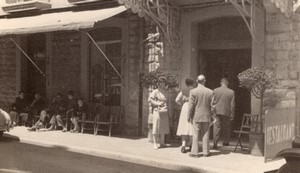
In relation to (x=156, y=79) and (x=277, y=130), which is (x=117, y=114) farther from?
(x=277, y=130)

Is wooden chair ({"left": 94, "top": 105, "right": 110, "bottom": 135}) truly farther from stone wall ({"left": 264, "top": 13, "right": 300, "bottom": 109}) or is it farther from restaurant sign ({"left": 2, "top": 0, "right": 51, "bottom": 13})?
stone wall ({"left": 264, "top": 13, "right": 300, "bottom": 109})

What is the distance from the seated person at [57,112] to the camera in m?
15.1

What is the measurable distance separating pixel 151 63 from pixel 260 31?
3564mm

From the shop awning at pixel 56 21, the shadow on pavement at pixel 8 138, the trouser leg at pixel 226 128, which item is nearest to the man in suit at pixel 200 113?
the trouser leg at pixel 226 128

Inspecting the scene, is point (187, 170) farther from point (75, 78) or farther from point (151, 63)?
point (75, 78)

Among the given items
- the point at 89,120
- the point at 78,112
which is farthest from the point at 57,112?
the point at 89,120

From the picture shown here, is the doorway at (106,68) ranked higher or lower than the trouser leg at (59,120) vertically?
higher

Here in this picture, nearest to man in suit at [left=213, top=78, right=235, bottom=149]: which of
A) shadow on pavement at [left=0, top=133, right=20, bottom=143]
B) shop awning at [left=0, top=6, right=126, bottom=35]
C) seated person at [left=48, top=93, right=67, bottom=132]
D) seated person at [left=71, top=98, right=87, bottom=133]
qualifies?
shop awning at [left=0, top=6, right=126, bottom=35]

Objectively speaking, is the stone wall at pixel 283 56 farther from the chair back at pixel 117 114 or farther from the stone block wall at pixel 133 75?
the chair back at pixel 117 114

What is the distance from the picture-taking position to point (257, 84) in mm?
10273

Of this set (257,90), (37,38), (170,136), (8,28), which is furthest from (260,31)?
(37,38)

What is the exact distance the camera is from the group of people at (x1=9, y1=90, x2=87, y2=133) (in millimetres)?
14664

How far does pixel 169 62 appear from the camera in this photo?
13.1 m

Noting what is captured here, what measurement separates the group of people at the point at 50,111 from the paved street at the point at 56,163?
3.08 metres
